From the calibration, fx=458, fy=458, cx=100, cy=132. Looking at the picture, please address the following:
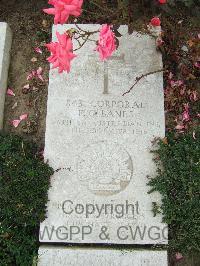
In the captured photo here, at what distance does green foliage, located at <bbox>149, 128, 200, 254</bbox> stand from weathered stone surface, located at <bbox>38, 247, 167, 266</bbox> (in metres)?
0.19

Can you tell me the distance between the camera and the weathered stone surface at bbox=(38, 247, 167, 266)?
343 centimetres

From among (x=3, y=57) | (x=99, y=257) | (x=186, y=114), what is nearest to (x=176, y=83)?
(x=186, y=114)

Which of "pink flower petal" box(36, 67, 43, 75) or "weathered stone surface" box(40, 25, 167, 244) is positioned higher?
"pink flower petal" box(36, 67, 43, 75)

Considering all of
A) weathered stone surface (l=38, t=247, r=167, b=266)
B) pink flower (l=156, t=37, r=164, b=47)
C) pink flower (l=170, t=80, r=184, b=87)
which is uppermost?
pink flower (l=156, t=37, r=164, b=47)

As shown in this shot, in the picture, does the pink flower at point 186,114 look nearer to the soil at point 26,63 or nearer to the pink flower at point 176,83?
the pink flower at point 176,83

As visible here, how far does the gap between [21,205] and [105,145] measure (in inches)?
32.0

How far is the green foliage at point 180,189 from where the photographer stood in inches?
138

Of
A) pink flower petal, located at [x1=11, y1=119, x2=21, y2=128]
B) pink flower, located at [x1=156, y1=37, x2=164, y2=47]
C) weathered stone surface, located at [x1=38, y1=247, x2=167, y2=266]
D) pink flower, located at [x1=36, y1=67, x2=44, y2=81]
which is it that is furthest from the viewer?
pink flower, located at [x1=36, y1=67, x2=44, y2=81]

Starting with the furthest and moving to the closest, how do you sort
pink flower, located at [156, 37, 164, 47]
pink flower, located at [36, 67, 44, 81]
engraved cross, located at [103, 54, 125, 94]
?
pink flower, located at [36, 67, 44, 81]
pink flower, located at [156, 37, 164, 47]
engraved cross, located at [103, 54, 125, 94]

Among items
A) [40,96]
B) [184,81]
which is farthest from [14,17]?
[184,81]

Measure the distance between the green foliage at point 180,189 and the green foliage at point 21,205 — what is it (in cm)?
88

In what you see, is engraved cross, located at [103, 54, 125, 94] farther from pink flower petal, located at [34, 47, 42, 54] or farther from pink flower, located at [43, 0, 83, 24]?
pink flower, located at [43, 0, 83, 24]

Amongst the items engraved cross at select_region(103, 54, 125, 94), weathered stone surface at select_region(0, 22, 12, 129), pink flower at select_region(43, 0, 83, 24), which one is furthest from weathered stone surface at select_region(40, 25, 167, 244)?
pink flower at select_region(43, 0, 83, 24)

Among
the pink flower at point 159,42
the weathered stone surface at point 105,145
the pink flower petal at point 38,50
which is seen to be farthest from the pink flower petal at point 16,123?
the pink flower at point 159,42
